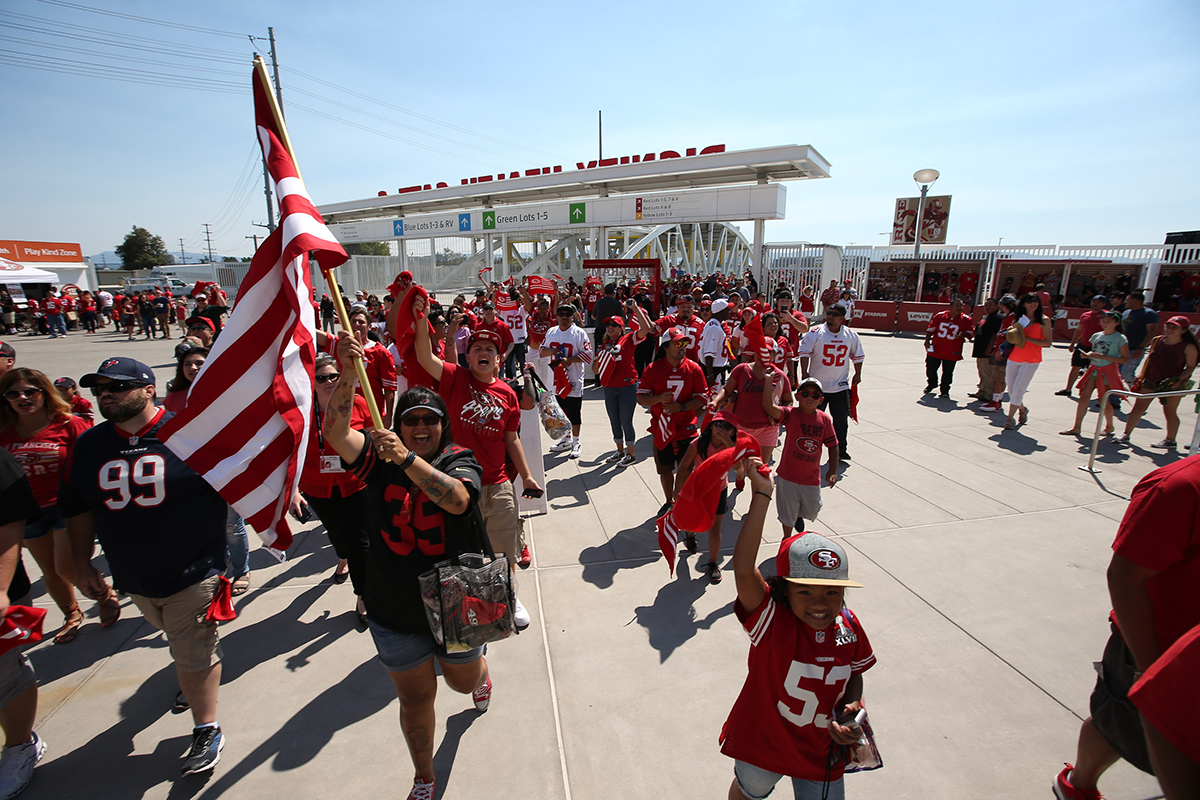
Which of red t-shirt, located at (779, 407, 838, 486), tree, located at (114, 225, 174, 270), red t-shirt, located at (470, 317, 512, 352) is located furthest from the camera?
tree, located at (114, 225, 174, 270)

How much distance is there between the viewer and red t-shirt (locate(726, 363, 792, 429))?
198 inches

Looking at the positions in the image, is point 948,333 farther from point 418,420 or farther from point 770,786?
point 418,420

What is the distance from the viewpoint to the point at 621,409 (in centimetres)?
707

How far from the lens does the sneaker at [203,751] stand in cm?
271

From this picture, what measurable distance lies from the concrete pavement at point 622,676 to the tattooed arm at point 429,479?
1485 millimetres

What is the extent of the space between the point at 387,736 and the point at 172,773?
3.41 feet

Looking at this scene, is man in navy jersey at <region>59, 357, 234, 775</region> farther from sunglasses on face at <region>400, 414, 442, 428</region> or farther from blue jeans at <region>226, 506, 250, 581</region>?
blue jeans at <region>226, 506, 250, 581</region>

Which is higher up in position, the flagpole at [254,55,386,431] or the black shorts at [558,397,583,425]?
the flagpole at [254,55,386,431]

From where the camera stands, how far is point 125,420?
272cm

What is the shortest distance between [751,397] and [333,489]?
3.57 metres

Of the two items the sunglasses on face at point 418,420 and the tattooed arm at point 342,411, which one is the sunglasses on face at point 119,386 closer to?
the tattooed arm at point 342,411

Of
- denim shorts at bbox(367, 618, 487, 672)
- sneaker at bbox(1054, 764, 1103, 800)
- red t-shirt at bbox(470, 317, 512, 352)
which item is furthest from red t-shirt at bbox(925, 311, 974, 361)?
denim shorts at bbox(367, 618, 487, 672)

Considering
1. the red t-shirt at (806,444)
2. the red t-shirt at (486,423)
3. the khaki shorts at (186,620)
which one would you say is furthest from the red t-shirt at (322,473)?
the red t-shirt at (806,444)

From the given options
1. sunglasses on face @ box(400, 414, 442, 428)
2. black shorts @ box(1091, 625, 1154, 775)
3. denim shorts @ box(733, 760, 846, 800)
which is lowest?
denim shorts @ box(733, 760, 846, 800)
